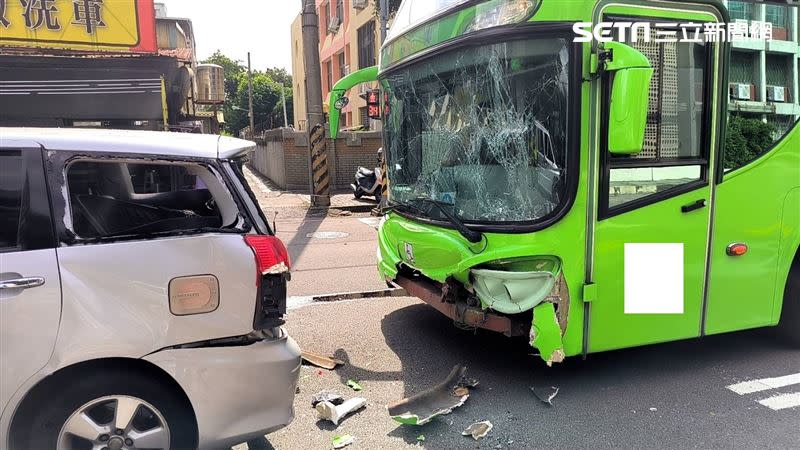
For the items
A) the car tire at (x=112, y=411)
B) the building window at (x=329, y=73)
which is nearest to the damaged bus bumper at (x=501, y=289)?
the car tire at (x=112, y=411)

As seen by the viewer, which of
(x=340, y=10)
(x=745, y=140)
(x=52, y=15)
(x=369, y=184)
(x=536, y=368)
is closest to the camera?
(x=745, y=140)

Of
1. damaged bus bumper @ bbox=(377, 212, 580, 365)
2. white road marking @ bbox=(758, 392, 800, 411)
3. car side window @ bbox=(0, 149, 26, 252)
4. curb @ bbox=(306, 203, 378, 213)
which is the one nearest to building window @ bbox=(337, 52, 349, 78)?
curb @ bbox=(306, 203, 378, 213)

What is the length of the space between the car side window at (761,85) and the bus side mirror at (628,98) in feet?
3.80

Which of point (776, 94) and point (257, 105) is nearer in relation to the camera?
point (776, 94)

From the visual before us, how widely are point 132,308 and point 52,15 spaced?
39.8 ft

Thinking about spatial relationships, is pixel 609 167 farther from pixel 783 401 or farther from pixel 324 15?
pixel 324 15

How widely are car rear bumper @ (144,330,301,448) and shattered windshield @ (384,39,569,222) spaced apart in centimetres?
175

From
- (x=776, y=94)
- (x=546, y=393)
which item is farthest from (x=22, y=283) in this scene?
(x=776, y=94)

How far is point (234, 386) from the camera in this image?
2668 millimetres

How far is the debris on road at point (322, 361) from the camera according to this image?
4.46 meters

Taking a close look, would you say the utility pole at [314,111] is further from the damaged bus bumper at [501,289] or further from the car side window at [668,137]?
the car side window at [668,137]

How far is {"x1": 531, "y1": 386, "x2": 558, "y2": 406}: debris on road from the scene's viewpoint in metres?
3.81

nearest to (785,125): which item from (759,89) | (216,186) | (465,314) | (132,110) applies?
(759,89)

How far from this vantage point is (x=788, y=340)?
4.63 m
